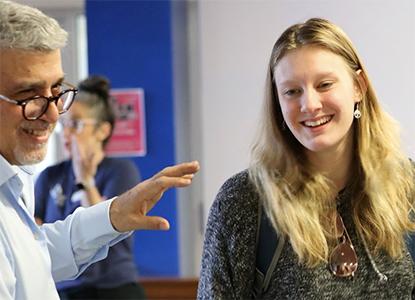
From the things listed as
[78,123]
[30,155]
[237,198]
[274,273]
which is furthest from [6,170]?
[78,123]

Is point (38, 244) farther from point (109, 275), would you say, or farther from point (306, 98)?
point (109, 275)

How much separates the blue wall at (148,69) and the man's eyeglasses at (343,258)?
2.43 meters

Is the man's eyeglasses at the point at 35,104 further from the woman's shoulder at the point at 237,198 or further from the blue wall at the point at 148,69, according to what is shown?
the blue wall at the point at 148,69

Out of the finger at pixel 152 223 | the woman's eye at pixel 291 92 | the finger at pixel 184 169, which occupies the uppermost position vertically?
the woman's eye at pixel 291 92

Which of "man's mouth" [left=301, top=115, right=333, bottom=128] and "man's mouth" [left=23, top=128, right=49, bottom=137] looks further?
"man's mouth" [left=301, top=115, right=333, bottom=128]

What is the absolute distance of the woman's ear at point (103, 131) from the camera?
124 inches

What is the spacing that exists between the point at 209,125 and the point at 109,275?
45.7 inches

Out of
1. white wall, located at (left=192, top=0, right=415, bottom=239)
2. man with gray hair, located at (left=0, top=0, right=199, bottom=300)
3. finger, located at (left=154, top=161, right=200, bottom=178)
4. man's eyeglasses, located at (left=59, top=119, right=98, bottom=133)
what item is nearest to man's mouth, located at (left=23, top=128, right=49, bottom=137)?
man with gray hair, located at (left=0, top=0, right=199, bottom=300)

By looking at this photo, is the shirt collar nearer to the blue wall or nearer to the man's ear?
the man's ear

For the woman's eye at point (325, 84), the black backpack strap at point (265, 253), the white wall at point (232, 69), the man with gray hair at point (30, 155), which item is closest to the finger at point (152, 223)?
the man with gray hair at point (30, 155)

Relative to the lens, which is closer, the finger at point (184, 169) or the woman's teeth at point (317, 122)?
the finger at point (184, 169)

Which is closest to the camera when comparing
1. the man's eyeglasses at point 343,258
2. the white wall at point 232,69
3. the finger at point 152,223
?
the finger at point 152,223

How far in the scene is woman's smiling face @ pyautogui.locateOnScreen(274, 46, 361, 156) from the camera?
161cm

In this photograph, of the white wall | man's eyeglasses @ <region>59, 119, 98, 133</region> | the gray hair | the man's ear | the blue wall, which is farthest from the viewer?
the blue wall
